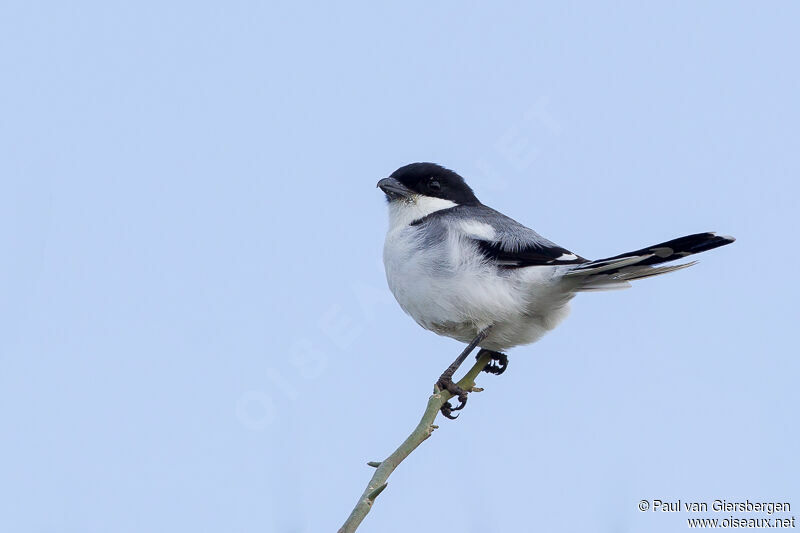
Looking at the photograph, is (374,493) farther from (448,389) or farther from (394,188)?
(394,188)

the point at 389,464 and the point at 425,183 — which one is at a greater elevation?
the point at 425,183

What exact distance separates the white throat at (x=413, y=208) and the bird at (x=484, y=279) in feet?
0.97

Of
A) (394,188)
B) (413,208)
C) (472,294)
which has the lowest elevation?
(472,294)

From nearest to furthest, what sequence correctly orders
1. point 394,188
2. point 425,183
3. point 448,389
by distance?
point 448,389
point 394,188
point 425,183

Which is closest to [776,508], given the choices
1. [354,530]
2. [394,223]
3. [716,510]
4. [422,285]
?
[716,510]

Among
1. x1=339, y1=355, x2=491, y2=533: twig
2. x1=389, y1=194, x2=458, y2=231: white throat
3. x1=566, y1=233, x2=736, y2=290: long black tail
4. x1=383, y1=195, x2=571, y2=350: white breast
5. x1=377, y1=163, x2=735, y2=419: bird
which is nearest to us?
x1=339, y1=355, x2=491, y2=533: twig

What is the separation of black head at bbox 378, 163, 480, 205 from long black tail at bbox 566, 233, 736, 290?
179 cm

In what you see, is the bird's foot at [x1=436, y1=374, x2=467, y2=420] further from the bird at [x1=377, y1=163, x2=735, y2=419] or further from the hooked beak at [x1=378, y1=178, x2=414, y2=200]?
the hooked beak at [x1=378, y1=178, x2=414, y2=200]

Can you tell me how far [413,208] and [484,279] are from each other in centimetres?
129

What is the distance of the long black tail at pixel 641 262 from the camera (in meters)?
4.98

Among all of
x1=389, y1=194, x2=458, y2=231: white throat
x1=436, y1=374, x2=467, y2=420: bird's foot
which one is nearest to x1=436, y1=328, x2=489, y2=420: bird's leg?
x1=436, y1=374, x2=467, y2=420: bird's foot

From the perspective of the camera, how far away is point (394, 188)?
7.17 m

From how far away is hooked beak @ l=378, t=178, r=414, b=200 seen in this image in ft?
23.5

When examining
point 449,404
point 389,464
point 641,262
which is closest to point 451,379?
point 449,404
